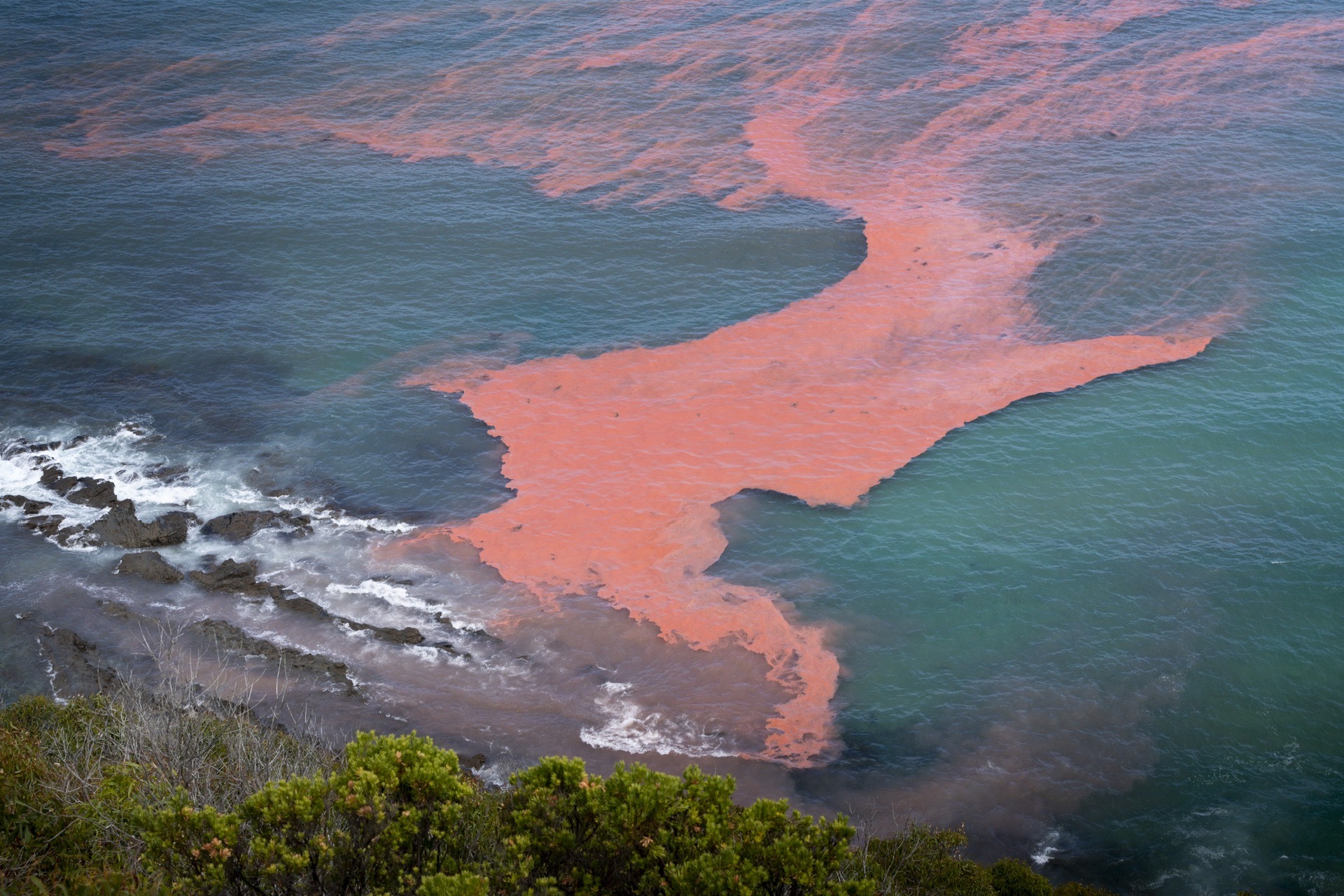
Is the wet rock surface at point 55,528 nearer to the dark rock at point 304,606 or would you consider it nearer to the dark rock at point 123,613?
the dark rock at point 123,613

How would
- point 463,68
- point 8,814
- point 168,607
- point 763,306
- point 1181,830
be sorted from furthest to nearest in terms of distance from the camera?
point 463,68, point 763,306, point 168,607, point 1181,830, point 8,814

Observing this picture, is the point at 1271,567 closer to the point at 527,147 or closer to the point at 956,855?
the point at 956,855

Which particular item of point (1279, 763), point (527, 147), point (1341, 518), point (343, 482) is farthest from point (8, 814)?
point (527, 147)

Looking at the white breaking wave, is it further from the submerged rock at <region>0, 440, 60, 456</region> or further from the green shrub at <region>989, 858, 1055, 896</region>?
the submerged rock at <region>0, 440, 60, 456</region>

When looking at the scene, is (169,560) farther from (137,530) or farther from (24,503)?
(24,503)

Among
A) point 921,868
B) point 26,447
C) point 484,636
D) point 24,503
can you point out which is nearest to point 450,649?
point 484,636

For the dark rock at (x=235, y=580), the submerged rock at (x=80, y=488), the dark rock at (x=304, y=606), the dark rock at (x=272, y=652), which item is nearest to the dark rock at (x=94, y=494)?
the submerged rock at (x=80, y=488)
